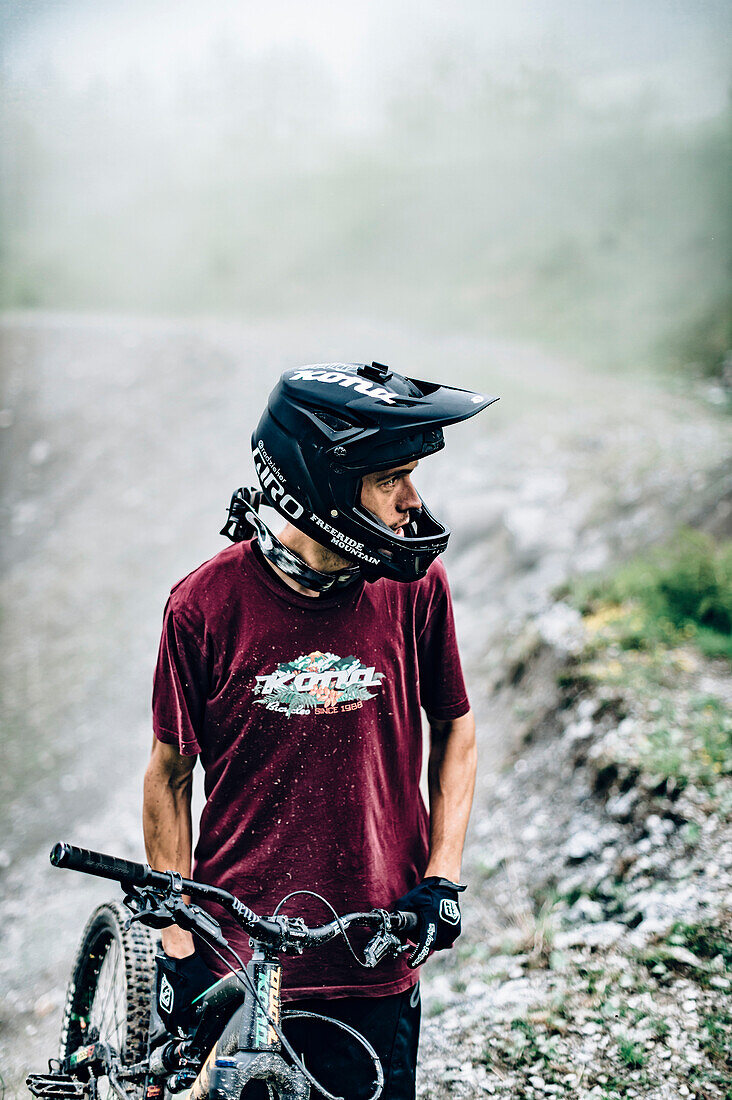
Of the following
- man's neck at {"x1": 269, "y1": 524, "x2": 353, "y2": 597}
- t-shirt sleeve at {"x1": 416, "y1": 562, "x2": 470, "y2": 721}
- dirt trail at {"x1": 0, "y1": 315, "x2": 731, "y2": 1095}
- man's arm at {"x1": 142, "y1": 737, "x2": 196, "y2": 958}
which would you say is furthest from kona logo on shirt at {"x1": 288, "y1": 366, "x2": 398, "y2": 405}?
dirt trail at {"x1": 0, "y1": 315, "x2": 731, "y2": 1095}

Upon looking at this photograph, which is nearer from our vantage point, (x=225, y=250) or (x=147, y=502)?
(x=147, y=502)

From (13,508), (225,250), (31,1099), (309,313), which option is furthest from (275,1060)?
(225,250)

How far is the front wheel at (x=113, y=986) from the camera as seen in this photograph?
2820mm

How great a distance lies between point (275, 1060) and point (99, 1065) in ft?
4.03

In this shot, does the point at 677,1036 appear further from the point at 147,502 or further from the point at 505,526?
the point at 147,502

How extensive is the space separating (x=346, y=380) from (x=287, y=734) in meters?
1.01

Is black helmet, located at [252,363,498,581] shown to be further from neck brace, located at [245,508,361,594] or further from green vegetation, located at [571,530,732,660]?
green vegetation, located at [571,530,732,660]

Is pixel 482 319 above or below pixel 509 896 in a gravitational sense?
above

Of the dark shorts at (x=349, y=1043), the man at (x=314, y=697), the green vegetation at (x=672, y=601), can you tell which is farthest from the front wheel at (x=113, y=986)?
the green vegetation at (x=672, y=601)

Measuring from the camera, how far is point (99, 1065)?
287 centimetres

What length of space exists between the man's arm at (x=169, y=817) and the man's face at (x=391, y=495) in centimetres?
87

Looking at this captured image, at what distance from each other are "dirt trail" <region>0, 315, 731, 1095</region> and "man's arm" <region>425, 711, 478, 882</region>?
345cm

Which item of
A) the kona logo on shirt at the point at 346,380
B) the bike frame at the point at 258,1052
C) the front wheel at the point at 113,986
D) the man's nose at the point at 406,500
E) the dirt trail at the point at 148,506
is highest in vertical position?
the kona logo on shirt at the point at 346,380

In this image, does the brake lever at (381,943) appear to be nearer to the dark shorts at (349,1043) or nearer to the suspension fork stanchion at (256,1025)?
the suspension fork stanchion at (256,1025)
